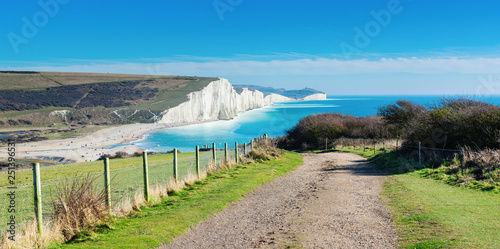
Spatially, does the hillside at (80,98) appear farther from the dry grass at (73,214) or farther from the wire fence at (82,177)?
the dry grass at (73,214)

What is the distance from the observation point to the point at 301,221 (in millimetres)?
8586

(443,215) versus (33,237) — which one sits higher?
(33,237)

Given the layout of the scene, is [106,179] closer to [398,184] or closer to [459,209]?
[459,209]

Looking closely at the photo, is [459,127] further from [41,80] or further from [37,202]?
[41,80]

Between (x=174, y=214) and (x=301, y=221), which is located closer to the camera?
(x=301, y=221)

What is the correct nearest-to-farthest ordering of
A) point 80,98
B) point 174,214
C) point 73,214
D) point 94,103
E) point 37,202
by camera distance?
point 37,202, point 73,214, point 174,214, point 94,103, point 80,98

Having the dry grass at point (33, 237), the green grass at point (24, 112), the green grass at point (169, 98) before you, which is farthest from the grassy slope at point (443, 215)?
the green grass at point (24, 112)

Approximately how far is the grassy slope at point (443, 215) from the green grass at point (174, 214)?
15.5ft

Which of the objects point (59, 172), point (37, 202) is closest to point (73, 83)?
point (59, 172)

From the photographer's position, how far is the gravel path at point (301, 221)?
7.07 meters

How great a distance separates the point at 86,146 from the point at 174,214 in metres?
53.4

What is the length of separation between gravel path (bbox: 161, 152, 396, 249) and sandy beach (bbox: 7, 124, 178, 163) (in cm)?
3461

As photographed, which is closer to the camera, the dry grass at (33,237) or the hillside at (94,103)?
the dry grass at (33,237)

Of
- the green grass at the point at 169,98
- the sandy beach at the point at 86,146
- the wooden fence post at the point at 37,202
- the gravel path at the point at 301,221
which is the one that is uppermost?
the green grass at the point at 169,98
